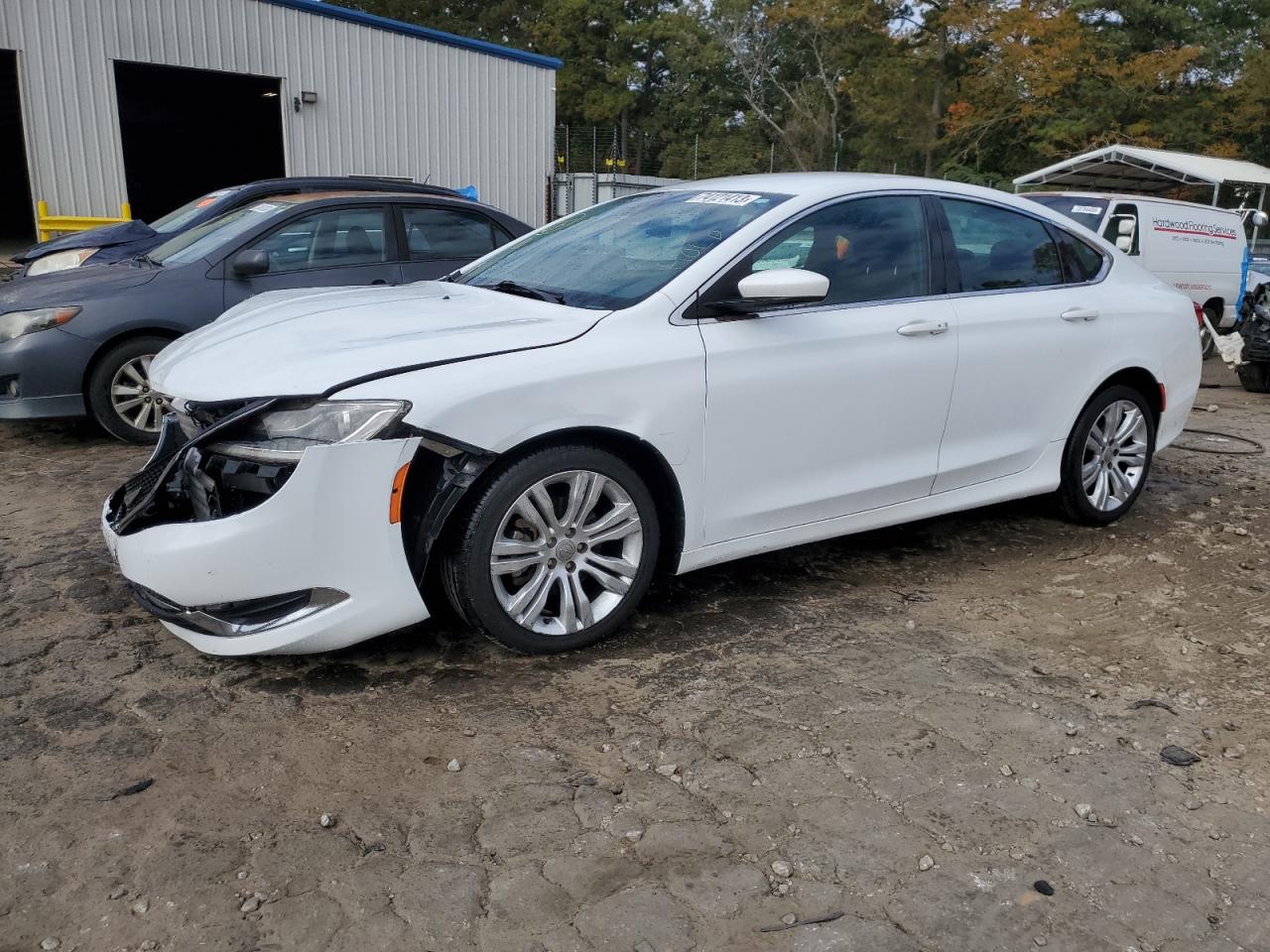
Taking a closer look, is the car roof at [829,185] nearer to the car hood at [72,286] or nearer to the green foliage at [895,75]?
the car hood at [72,286]

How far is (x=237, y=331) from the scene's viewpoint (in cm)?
359

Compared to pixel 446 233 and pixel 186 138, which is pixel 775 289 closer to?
pixel 446 233

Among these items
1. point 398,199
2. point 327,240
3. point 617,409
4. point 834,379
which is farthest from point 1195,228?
point 617,409

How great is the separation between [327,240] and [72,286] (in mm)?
1538

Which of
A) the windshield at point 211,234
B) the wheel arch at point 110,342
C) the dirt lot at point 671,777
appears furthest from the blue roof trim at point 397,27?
the dirt lot at point 671,777

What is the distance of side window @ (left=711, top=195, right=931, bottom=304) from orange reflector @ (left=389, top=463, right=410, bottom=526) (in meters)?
1.34

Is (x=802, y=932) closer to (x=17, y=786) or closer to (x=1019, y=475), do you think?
(x=17, y=786)

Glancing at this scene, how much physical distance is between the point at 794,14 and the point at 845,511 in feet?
113

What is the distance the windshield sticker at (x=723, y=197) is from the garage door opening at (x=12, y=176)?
2175cm

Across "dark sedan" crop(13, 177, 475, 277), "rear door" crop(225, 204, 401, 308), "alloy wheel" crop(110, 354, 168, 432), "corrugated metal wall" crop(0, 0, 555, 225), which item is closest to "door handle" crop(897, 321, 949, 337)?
"rear door" crop(225, 204, 401, 308)

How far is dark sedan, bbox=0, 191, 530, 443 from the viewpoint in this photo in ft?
19.0

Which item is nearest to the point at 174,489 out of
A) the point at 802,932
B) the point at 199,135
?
the point at 802,932

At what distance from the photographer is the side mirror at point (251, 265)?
6.26 meters

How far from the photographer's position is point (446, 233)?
7.33 metres
